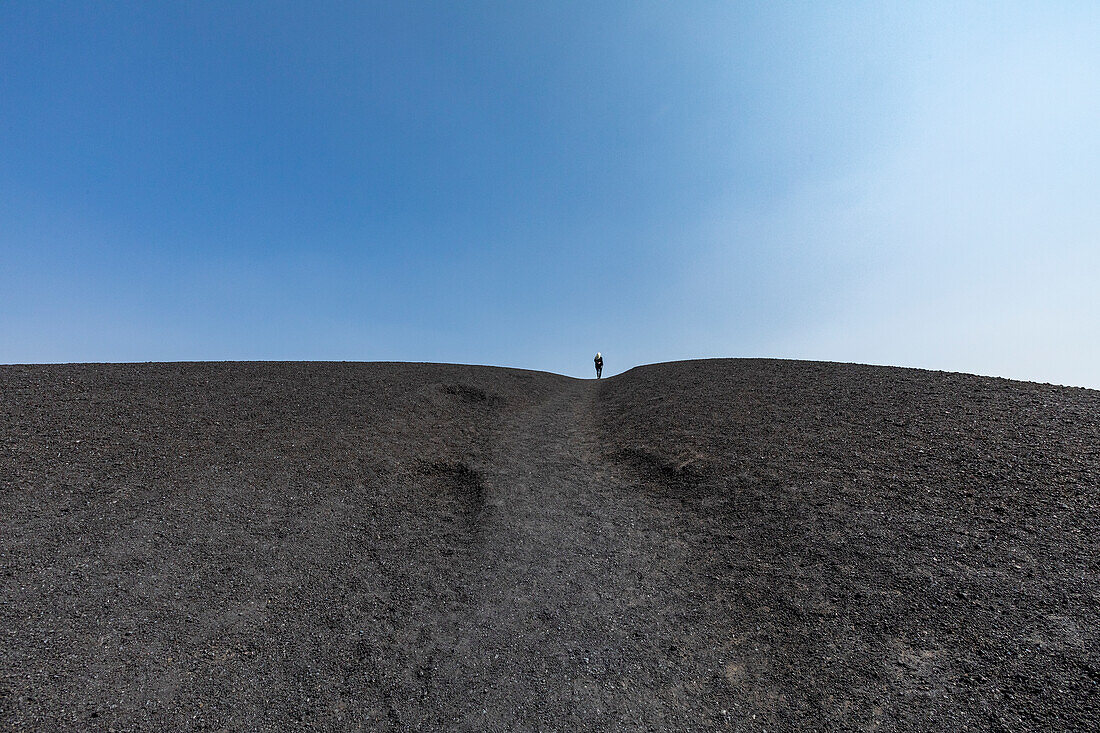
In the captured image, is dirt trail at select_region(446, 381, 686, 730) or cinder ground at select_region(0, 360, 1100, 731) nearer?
cinder ground at select_region(0, 360, 1100, 731)

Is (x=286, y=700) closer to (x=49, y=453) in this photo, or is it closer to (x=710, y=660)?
(x=710, y=660)

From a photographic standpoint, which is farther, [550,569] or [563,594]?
[550,569]

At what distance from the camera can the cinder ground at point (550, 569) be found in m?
5.68

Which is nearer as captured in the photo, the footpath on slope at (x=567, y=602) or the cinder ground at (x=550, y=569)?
the cinder ground at (x=550, y=569)

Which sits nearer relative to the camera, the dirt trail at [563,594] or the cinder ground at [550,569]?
the cinder ground at [550,569]

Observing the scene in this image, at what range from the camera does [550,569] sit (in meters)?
8.53

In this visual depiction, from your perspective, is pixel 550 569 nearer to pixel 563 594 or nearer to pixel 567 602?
pixel 563 594

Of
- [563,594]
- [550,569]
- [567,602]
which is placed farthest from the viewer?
[550,569]

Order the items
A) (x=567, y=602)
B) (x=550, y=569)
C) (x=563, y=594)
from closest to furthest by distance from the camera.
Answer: (x=567, y=602) → (x=563, y=594) → (x=550, y=569)

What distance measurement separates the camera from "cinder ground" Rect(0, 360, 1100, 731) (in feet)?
18.6

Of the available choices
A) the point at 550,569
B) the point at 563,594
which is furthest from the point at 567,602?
the point at 550,569

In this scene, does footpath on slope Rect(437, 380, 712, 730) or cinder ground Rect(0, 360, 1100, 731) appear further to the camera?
footpath on slope Rect(437, 380, 712, 730)

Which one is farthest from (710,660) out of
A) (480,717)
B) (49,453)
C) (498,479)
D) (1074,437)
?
(49,453)

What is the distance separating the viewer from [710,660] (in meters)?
6.43
